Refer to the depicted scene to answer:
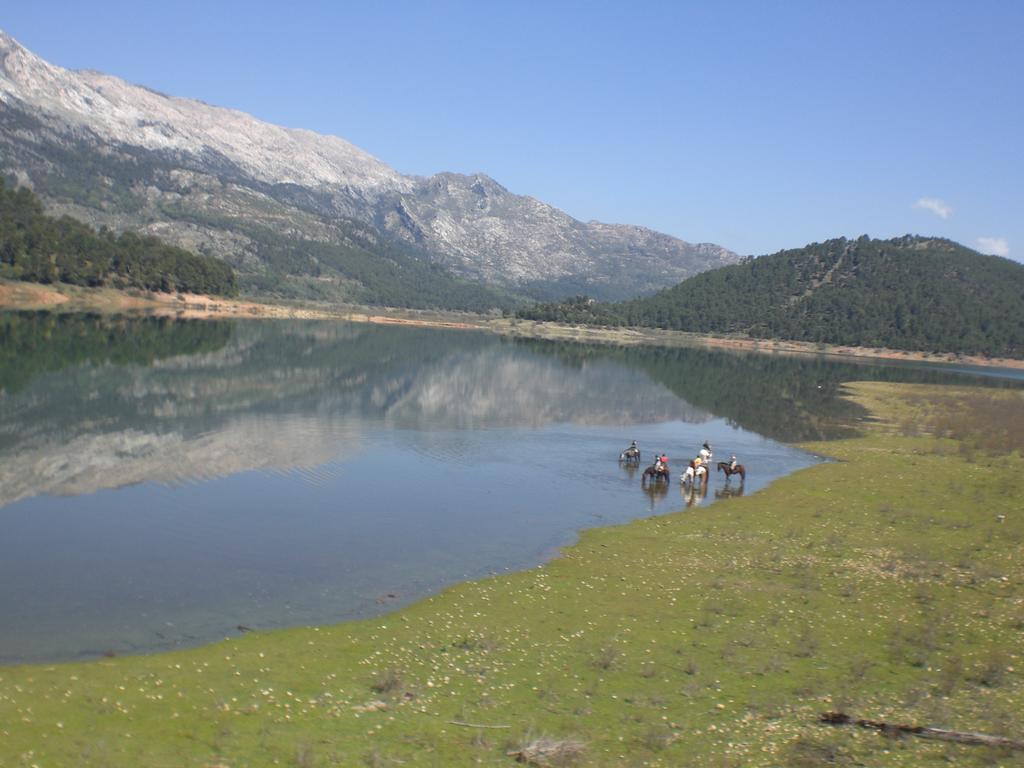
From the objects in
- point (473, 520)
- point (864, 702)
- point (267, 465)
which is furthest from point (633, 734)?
point (267, 465)

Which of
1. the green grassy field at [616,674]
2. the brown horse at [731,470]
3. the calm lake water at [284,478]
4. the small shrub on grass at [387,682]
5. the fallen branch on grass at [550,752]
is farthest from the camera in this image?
the brown horse at [731,470]

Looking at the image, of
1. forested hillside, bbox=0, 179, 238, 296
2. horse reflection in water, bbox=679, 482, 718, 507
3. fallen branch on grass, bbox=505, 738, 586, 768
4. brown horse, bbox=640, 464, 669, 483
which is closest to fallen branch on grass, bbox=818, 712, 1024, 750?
fallen branch on grass, bbox=505, 738, 586, 768

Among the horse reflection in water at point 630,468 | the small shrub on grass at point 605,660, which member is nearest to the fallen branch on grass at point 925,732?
the small shrub on grass at point 605,660

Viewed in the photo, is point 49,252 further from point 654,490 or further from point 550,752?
point 550,752

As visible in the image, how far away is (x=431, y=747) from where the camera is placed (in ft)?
53.5

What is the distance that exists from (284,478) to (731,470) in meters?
29.3

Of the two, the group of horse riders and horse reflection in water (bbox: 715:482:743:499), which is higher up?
the group of horse riders

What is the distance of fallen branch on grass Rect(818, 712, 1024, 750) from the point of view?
1617 centimetres

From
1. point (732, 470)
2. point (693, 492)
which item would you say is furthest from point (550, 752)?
point (732, 470)

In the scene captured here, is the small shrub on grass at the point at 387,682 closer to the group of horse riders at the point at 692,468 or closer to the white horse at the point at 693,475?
the group of horse riders at the point at 692,468

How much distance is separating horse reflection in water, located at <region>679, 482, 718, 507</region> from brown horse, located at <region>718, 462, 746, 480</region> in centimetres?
232

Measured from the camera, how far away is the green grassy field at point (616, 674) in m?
16.1

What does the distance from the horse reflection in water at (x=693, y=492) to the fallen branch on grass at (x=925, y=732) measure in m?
29.8

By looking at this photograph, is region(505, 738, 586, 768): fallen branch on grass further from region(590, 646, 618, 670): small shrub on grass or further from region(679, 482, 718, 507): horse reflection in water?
region(679, 482, 718, 507): horse reflection in water
